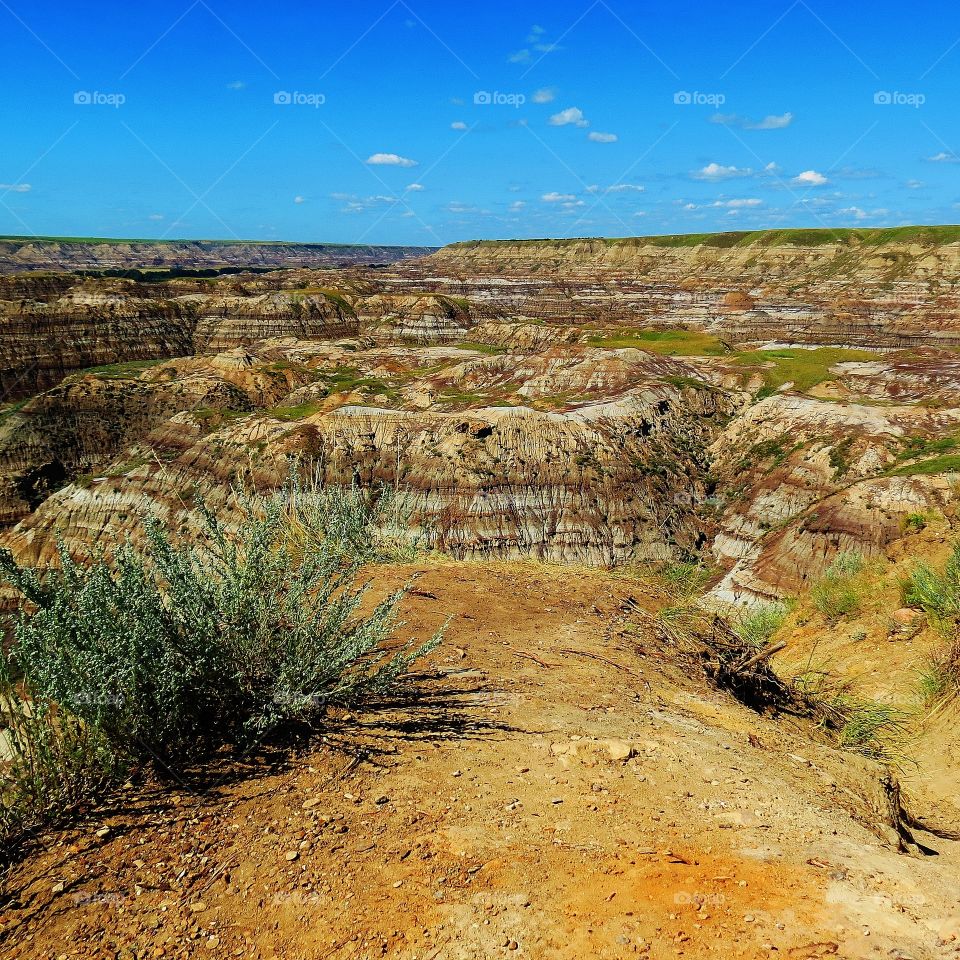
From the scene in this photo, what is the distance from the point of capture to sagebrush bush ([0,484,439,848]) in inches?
166

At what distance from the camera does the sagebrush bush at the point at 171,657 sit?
4.22m

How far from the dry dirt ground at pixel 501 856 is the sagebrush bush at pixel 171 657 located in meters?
0.40

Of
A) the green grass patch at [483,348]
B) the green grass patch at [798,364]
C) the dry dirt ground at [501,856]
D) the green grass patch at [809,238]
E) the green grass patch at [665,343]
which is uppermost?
the green grass patch at [809,238]

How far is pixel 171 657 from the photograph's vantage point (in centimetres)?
450

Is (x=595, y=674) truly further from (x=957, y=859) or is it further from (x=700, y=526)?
(x=700, y=526)

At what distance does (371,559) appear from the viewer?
10.8m

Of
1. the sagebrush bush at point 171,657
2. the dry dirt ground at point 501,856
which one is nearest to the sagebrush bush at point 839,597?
the dry dirt ground at point 501,856

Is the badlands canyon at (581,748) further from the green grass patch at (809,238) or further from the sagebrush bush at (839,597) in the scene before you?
the green grass patch at (809,238)

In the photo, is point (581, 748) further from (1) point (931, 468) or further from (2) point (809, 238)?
(2) point (809, 238)

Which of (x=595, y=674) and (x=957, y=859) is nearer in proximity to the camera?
(x=957, y=859)

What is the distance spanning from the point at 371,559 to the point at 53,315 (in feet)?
319

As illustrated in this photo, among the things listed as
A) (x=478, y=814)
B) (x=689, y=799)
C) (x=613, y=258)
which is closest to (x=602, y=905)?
(x=478, y=814)

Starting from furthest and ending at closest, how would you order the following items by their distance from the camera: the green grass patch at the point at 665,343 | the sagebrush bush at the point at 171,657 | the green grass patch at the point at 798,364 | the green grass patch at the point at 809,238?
the green grass patch at the point at 809,238
the green grass patch at the point at 665,343
the green grass patch at the point at 798,364
the sagebrush bush at the point at 171,657

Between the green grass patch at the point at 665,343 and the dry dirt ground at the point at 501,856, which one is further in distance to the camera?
the green grass patch at the point at 665,343
